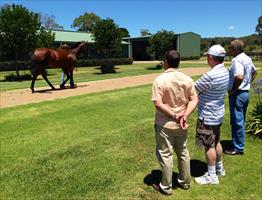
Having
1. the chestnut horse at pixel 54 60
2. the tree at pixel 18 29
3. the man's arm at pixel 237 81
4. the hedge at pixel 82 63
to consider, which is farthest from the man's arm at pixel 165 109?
the hedge at pixel 82 63

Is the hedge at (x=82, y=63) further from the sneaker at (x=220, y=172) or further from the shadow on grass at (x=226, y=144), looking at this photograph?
the sneaker at (x=220, y=172)

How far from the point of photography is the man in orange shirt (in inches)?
169

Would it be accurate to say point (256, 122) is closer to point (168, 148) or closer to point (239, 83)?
point (239, 83)

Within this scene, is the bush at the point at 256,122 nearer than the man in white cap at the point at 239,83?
No

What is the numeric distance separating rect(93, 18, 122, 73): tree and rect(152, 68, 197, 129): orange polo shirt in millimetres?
25544

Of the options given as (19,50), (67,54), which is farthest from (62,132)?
(19,50)

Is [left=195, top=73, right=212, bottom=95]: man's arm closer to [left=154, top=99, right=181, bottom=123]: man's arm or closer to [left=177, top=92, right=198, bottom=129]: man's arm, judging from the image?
[left=177, top=92, right=198, bottom=129]: man's arm

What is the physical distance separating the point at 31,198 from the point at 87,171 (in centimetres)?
108

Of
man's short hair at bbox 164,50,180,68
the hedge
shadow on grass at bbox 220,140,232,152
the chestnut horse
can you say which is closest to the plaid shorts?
man's short hair at bbox 164,50,180,68

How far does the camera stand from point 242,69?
5.64m

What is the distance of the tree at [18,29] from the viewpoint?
24.2m

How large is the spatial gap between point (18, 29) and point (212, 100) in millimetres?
21855

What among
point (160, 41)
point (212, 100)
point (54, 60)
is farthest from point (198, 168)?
point (160, 41)

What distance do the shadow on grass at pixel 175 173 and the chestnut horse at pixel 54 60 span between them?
971 cm
